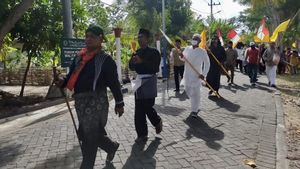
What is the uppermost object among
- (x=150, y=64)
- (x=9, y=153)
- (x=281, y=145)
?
(x=150, y=64)

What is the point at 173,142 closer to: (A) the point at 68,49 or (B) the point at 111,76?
(B) the point at 111,76

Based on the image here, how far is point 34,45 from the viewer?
14.0 meters

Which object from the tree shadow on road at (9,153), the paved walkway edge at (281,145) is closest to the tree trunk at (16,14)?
the tree shadow on road at (9,153)

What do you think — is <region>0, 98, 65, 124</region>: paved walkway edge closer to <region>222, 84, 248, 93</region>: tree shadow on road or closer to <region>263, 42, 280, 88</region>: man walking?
<region>222, 84, 248, 93</region>: tree shadow on road

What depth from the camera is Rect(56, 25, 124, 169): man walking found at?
15.4 ft

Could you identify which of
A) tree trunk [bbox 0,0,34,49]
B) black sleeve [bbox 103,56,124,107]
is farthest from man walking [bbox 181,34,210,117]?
tree trunk [bbox 0,0,34,49]

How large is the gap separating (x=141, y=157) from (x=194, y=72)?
3.25 metres

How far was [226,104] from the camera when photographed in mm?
10352

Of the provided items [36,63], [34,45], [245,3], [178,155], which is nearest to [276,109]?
[178,155]

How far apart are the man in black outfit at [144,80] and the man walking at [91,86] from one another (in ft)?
4.41

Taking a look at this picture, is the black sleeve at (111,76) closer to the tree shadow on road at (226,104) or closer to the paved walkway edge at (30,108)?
the tree shadow on road at (226,104)

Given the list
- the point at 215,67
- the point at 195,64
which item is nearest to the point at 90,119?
the point at 195,64

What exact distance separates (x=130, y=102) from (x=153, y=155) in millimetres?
5147

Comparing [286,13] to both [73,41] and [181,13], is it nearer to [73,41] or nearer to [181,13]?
[181,13]
